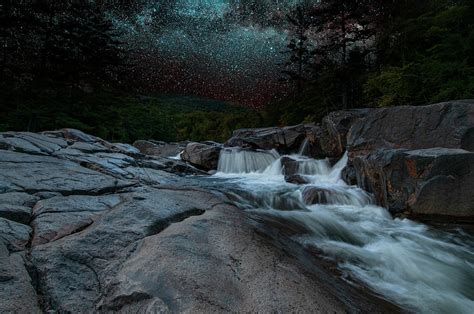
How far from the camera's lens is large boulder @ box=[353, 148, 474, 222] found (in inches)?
245

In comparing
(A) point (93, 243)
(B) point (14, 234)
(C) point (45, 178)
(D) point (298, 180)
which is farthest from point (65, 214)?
(D) point (298, 180)

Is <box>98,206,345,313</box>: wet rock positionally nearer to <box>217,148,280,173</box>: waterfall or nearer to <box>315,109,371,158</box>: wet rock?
<box>315,109,371,158</box>: wet rock

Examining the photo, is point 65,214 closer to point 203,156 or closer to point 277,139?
point 203,156

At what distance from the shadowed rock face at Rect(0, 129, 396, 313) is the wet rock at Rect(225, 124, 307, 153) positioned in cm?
1287

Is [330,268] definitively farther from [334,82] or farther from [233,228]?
[334,82]

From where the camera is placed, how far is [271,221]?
19.2 ft

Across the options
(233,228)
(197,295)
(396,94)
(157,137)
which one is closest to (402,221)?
(233,228)

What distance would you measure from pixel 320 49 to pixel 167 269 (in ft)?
79.8

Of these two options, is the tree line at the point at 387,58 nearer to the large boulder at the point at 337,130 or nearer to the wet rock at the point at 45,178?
the large boulder at the point at 337,130

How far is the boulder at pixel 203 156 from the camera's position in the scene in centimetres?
1675

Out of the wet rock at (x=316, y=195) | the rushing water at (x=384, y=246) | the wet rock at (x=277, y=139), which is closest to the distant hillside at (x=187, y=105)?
the wet rock at (x=277, y=139)

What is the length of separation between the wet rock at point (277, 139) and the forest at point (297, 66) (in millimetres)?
2988

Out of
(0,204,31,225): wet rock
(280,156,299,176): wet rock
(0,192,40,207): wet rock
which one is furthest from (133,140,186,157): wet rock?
(0,204,31,225): wet rock

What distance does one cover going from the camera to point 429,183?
21.4 ft
